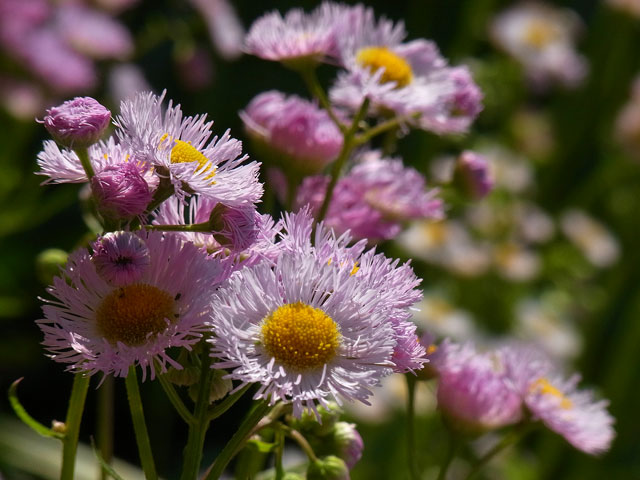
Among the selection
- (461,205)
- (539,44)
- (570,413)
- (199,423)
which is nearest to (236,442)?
(199,423)

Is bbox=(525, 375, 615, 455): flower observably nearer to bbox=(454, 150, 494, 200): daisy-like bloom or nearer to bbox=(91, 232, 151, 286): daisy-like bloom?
bbox=(454, 150, 494, 200): daisy-like bloom

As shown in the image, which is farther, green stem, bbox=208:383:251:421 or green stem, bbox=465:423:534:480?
green stem, bbox=465:423:534:480

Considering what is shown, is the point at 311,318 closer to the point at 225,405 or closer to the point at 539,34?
the point at 225,405

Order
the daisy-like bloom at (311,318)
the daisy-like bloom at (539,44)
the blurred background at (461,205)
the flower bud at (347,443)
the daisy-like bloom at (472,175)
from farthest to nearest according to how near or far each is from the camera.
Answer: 1. the daisy-like bloom at (539,44)
2. the blurred background at (461,205)
3. the daisy-like bloom at (472,175)
4. the flower bud at (347,443)
5. the daisy-like bloom at (311,318)

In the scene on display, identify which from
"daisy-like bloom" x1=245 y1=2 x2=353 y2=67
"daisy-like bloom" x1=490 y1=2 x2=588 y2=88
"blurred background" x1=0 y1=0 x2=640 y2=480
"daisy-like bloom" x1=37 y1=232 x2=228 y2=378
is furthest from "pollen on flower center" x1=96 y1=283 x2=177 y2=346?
"daisy-like bloom" x1=490 y1=2 x2=588 y2=88

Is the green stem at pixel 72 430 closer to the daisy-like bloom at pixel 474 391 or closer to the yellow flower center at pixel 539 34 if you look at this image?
the daisy-like bloom at pixel 474 391

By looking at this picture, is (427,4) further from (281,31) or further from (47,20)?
(281,31)

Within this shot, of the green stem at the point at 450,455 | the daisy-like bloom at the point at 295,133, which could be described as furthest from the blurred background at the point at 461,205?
the green stem at the point at 450,455
